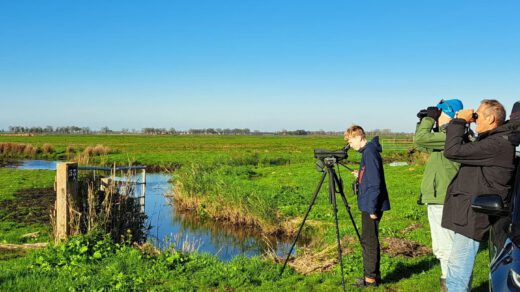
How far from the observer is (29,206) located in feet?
50.4

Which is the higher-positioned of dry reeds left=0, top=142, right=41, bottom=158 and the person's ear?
the person's ear

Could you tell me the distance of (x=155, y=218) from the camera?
53.2 ft

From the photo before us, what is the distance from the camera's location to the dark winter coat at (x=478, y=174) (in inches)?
155

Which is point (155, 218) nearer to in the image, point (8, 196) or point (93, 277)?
point (8, 196)

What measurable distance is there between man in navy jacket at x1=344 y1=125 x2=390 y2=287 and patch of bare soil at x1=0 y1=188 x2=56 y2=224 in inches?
395

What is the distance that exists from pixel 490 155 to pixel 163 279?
4885 mm

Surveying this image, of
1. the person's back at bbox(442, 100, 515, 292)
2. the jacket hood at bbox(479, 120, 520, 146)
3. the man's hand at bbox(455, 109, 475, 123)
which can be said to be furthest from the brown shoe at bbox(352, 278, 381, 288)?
the jacket hood at bbox(479, 120, 520, 146)

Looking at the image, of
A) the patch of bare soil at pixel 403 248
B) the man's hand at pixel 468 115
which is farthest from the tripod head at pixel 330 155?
the patch of bare soil at pixel 403 248

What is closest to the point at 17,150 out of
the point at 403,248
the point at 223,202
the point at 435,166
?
the point at 223,202

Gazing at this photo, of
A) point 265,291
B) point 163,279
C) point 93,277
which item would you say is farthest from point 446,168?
point 93,277

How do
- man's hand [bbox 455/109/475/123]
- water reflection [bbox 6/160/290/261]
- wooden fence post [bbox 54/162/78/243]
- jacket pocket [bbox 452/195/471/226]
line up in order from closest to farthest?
jacket pocket [bbox 452/195/471/226], man's hand [bbox 455/109/475/123], wooden fence post [bbox 54/162/78/243], water reflection [bbox 6/160/290/261]

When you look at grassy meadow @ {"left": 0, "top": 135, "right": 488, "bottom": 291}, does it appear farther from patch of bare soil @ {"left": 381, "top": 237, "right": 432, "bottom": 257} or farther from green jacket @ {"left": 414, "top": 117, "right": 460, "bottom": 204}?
green jacket @ {"left": 414, "top": 117, "right": 460, "bottom": 204}

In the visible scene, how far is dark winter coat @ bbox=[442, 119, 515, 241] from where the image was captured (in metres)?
3.94

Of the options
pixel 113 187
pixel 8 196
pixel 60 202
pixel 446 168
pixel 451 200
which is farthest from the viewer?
pixel 8 196
